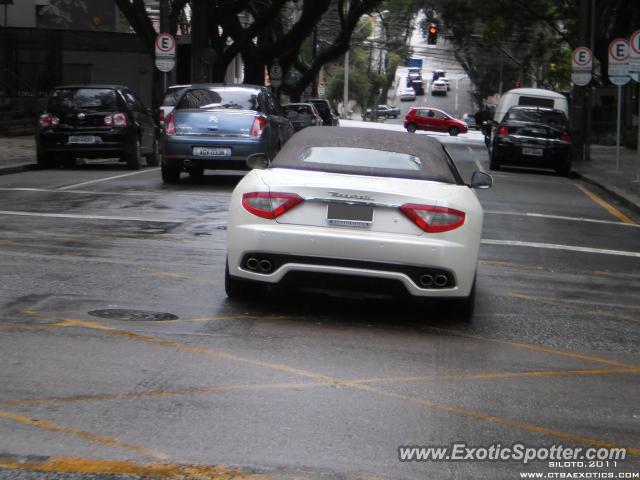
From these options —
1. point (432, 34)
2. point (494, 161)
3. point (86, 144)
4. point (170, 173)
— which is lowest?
point (494, 161)

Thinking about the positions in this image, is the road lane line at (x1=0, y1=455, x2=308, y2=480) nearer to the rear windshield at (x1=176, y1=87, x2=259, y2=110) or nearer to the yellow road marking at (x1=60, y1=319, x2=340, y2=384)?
the yellow road marking at (x1=60, y1=319, x2=340, y2=384)

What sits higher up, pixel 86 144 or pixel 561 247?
pixel 86 144

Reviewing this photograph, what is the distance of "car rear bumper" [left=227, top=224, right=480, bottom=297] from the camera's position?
7828 millimetres

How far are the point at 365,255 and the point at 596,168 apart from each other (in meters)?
23.0

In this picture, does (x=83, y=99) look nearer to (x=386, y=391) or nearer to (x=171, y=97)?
(x=171, y=97)

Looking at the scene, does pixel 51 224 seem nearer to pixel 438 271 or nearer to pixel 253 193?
pixel 253 193

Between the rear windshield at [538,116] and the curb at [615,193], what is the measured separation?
1.94 m

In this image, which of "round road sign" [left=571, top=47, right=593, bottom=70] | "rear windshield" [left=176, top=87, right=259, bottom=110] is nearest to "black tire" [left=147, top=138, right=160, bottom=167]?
"rear windshield" [left=176, top=87, right=259, bottom=110]

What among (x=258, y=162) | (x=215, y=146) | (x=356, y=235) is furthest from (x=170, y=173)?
(x=356, y=235)

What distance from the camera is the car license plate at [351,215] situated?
7918mm

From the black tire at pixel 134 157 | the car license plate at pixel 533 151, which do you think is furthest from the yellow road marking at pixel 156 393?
the car license plate at pixel 533 151

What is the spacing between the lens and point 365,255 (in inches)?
308

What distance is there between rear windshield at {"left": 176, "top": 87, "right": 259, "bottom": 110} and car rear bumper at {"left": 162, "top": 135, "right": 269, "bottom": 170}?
85 centimetres

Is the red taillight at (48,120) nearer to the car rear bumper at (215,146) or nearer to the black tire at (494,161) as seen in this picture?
the car rear bumper at (215,146)
